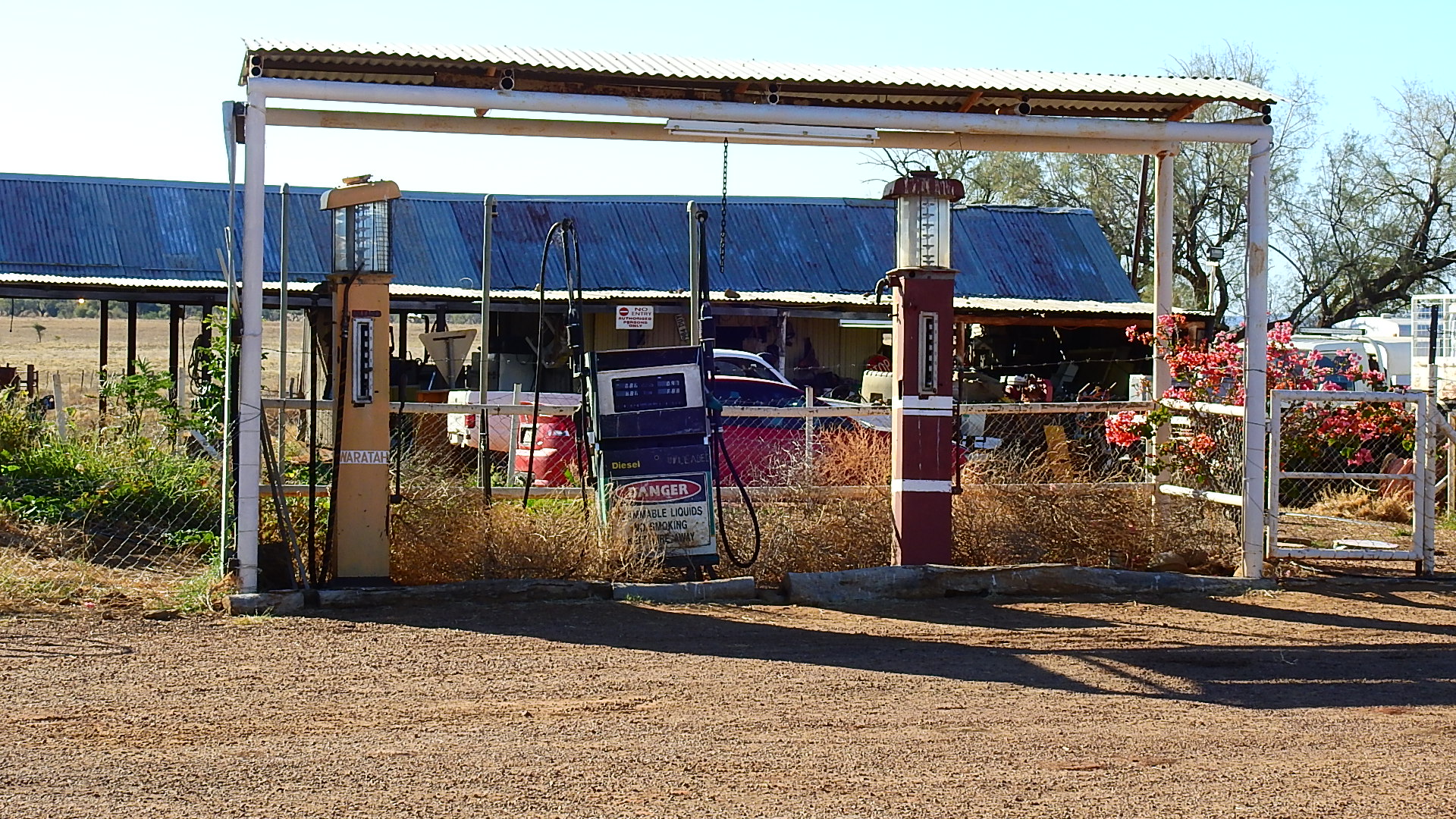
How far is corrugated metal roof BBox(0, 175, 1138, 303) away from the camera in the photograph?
24.4 m

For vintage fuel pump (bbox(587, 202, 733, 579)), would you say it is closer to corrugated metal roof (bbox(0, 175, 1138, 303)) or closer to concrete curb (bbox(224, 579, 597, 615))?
concrete curb (bbox(224, 579, 597, 615))

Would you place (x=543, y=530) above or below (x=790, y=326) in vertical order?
below

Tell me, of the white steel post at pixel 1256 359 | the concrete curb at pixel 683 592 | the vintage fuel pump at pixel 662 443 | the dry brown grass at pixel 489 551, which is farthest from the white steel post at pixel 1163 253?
the dry brown grass at pixel 489 551

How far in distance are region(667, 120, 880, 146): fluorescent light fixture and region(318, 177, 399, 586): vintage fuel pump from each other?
6.16 ft

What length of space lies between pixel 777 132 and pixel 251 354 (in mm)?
3548

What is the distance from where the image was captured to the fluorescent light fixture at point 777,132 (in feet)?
31.3

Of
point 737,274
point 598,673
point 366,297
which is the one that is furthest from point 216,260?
point 598,673

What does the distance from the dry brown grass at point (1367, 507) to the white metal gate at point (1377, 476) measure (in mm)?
4686

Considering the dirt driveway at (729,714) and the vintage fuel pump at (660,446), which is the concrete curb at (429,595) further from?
the vintage fuel pump at (660,446)

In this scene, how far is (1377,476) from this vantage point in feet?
33.9

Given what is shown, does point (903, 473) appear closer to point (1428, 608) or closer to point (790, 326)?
point (1428, 608)

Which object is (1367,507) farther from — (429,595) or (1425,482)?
(429,595)

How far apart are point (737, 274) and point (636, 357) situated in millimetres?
16117

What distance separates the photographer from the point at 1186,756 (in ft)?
18.9
